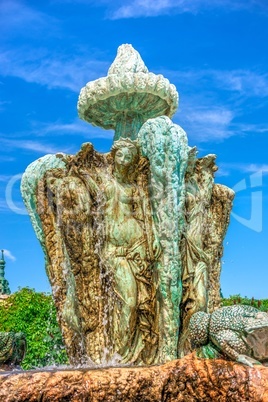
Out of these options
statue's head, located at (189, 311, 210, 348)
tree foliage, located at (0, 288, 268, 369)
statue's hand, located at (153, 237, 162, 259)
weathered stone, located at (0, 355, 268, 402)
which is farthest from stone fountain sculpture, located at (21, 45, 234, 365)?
tree foliage, located at (0, 288, 268, 369)

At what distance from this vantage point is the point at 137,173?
969 cm

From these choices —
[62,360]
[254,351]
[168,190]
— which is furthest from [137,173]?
[62,360]

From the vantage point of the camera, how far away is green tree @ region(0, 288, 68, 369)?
18.7 meters

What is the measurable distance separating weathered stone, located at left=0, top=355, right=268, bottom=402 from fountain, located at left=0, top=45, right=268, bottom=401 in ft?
8.92

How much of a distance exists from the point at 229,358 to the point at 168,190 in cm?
354


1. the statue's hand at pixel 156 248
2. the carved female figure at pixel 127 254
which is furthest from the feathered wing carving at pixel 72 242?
the statue's hand at pixel 156 248

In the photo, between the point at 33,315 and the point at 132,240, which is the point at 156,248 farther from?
the point at 33,315

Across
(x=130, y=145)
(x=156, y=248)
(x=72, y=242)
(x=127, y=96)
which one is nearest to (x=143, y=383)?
(x=156, y=248)

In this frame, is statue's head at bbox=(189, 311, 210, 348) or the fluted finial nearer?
statue's head at bbox=(189, 311, 210, 348)

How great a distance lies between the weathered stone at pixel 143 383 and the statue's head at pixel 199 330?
24 cm

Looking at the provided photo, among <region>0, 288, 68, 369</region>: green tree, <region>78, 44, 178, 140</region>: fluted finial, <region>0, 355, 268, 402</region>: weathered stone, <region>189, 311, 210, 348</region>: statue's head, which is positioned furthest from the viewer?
<region>0, 288, 68, 369</region>: green tree

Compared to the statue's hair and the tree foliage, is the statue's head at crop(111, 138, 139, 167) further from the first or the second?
the tree foliage

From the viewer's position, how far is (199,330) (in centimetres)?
637

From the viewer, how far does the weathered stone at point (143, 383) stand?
5.80 metres
